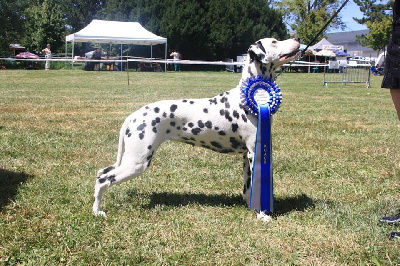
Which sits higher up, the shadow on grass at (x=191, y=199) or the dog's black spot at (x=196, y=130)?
the dog's black spot at (x=196, y=130)

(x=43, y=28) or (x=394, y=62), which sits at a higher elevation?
(x=43, y=28)

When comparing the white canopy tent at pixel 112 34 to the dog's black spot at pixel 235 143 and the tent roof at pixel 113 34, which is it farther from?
the dog's black spot at pixel 235 143

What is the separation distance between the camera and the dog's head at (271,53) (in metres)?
4.10

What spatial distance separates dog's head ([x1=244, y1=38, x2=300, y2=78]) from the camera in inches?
161

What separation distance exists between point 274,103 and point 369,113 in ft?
27.2

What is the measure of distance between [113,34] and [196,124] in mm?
28177

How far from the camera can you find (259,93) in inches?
163

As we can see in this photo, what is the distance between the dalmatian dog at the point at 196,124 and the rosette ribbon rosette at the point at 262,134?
0.20ft

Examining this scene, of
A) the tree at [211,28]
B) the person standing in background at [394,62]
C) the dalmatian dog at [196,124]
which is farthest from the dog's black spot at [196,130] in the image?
the tree at [211,28]

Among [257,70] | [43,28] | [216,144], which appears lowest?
[216,144]

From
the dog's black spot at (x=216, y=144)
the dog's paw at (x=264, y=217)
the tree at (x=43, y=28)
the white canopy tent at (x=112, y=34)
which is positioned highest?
the tree at (x=43, y=28)

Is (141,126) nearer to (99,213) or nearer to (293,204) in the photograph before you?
(99,213)

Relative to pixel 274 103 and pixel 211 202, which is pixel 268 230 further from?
pixel 274 103

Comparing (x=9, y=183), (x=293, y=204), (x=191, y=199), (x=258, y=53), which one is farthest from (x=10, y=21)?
(x=293, y=204)
